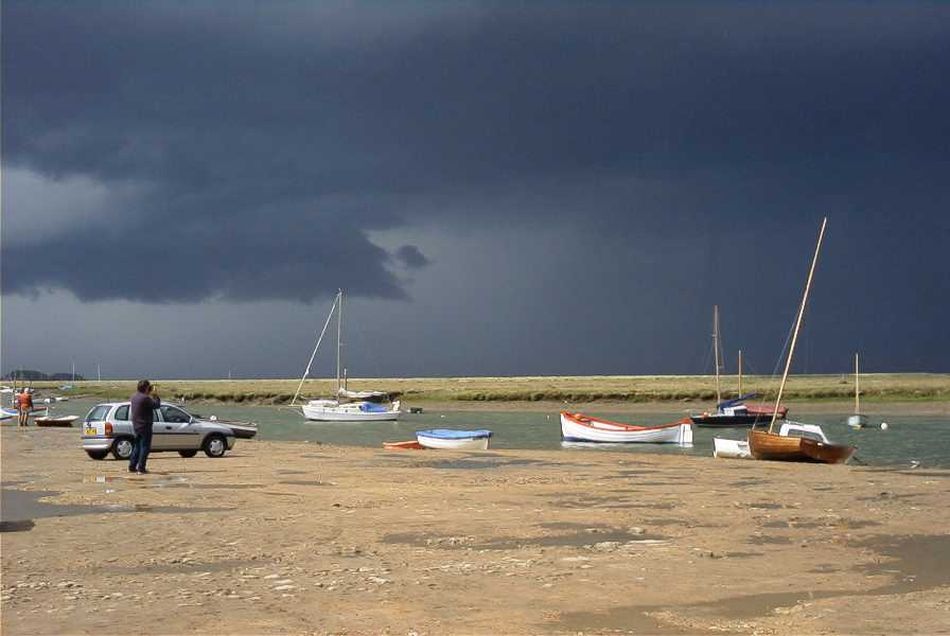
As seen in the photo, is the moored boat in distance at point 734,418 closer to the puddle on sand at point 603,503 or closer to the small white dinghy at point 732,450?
the small white dinghy at point 732,450

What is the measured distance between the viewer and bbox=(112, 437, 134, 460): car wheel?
31031 millimetres

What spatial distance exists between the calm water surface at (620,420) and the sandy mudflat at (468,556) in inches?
950

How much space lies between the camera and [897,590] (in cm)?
1146

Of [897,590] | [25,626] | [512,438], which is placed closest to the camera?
[25,626]

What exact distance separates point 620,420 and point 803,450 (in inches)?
2210

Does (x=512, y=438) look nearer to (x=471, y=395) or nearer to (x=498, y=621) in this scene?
(x=498, y=621)

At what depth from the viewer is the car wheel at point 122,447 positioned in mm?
31031

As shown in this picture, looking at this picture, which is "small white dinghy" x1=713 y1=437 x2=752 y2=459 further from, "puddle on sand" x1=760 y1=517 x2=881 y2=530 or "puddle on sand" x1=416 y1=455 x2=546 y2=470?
"puddle on sand" x1=760 y1=517 x2=881 y2=530

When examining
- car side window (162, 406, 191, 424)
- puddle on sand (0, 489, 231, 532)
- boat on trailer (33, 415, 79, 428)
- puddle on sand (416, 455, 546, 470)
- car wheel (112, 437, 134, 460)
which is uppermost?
car side window (162, 406, 191, 424)

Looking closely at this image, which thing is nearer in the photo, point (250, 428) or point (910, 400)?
point (250, 428)

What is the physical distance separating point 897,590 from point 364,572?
617 centimetres

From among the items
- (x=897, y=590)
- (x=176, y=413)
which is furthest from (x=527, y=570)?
(x=176, y=413)

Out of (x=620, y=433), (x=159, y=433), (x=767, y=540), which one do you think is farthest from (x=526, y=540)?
(x=620, y=433)

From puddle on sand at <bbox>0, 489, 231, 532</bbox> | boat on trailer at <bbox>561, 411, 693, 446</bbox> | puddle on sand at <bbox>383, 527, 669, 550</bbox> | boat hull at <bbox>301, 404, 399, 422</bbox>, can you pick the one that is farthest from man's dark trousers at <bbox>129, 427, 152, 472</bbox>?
boat hull at <bbox>301, 404, 399, 422</bbox>
